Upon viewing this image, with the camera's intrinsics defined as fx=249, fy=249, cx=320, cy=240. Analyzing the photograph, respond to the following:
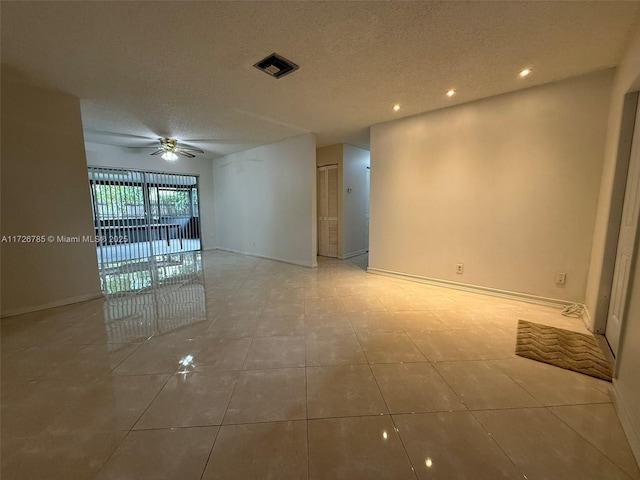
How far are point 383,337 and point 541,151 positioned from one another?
2.82m

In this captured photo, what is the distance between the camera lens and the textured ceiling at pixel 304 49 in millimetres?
1783

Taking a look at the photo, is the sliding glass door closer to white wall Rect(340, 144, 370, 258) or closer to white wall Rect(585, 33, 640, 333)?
white wall Rect(340, 144, 370, 258)

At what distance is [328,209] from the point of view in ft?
19.8

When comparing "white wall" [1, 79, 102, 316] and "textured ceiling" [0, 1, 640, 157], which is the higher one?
"textured ceiling" [0, 1, 640, 157]

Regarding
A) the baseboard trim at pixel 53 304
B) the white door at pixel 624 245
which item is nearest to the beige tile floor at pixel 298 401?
the baseboard trim at pixel 53 304

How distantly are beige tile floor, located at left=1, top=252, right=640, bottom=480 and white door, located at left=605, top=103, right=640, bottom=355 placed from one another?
16.0 inches

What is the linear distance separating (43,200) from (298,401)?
380 cm

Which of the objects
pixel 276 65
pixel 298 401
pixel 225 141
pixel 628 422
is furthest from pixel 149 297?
pixel 628 422

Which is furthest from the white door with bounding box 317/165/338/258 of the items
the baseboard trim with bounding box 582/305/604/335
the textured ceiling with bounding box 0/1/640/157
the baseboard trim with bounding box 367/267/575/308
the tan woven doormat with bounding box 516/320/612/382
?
the baseboard trim with bounding box 582/305/604/335

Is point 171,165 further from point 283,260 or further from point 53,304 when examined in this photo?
point 53,304

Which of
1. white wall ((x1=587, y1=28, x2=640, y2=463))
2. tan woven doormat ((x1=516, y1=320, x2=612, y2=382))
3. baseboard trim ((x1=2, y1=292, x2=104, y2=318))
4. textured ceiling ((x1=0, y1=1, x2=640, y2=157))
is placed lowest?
tan woven doormat ((x1=516, y1=320, x2=612, y2=382))

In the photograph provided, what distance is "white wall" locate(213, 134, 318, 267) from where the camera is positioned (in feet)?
16.6

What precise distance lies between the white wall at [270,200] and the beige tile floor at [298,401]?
265cm

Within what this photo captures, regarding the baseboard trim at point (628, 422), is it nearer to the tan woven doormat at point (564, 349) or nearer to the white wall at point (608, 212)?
the tan woven doormat at point (564, 349)
